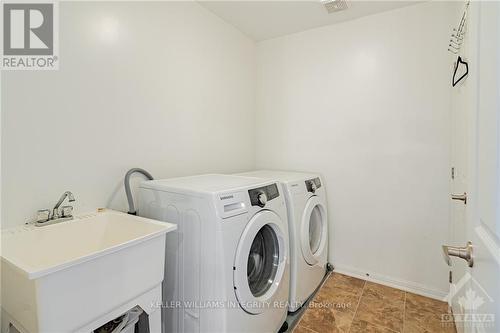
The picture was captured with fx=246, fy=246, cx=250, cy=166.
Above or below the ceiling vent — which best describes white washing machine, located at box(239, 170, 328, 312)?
below

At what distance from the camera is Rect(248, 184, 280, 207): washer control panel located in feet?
4.58

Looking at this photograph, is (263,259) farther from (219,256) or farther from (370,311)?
(370,311)

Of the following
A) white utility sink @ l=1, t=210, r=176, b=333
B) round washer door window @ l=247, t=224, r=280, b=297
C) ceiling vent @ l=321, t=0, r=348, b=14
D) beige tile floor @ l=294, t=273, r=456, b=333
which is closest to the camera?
white utility sink @ l=1, t=210, r=176, b=333

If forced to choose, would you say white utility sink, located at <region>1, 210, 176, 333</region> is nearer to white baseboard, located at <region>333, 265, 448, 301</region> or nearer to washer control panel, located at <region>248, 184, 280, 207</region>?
washer control panel, located at <region>248, 184, 280, 207</region>

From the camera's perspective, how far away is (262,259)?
5.29ft

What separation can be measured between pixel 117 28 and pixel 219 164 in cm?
129

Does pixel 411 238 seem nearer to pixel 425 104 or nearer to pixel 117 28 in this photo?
pixel 425 104

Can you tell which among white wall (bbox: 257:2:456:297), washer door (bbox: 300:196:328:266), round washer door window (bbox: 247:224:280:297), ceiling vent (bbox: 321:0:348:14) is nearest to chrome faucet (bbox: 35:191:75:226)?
round washer door window (bbox: 247:224:280:297)

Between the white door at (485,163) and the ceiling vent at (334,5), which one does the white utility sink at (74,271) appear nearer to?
the white door at (485,163)

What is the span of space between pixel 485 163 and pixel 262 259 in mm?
1296

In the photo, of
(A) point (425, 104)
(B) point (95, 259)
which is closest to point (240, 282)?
(B) point (95, 259)

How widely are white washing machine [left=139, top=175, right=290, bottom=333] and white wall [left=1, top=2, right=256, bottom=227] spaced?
33cm

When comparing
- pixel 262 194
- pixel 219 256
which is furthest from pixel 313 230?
pixel 219 256

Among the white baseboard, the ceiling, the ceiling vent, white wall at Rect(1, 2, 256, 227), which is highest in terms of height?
the ceiling
